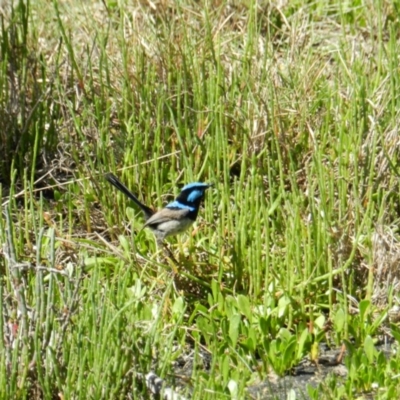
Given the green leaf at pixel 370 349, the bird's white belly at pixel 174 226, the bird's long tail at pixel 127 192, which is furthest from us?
the bird's long tail at pixel 127 192

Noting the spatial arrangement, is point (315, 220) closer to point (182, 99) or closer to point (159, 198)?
point (159, 198)

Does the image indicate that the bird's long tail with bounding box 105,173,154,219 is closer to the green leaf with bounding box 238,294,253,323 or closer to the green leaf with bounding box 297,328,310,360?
the green leaf with bounding box 238,294,253,323

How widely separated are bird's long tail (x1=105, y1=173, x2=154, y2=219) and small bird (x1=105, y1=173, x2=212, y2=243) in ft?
0.42

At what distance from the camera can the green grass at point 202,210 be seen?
3.48 metres

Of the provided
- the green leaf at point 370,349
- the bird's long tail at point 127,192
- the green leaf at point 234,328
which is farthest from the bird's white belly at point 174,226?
the green leaf at point 370,349

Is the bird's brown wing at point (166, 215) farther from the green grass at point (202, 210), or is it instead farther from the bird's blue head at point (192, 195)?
the green grass at point (202, 210)

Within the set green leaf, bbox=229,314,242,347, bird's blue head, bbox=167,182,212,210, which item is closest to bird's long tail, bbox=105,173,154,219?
bird's blue head, bbox=167,182,212,210

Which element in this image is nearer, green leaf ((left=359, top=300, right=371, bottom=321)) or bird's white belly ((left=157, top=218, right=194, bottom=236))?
green leaf ((left=359, top=300, right=371, bottom=321))

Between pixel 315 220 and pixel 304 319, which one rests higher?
pixel 315 220

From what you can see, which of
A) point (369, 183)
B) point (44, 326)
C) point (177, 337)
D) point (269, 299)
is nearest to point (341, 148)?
point (369, 183)

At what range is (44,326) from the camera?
137 inches

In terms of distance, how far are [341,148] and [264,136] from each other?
51 cm

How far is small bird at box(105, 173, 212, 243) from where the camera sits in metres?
4.59

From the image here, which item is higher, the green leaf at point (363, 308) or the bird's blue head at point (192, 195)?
the bird's blue head at point (192, 195)
